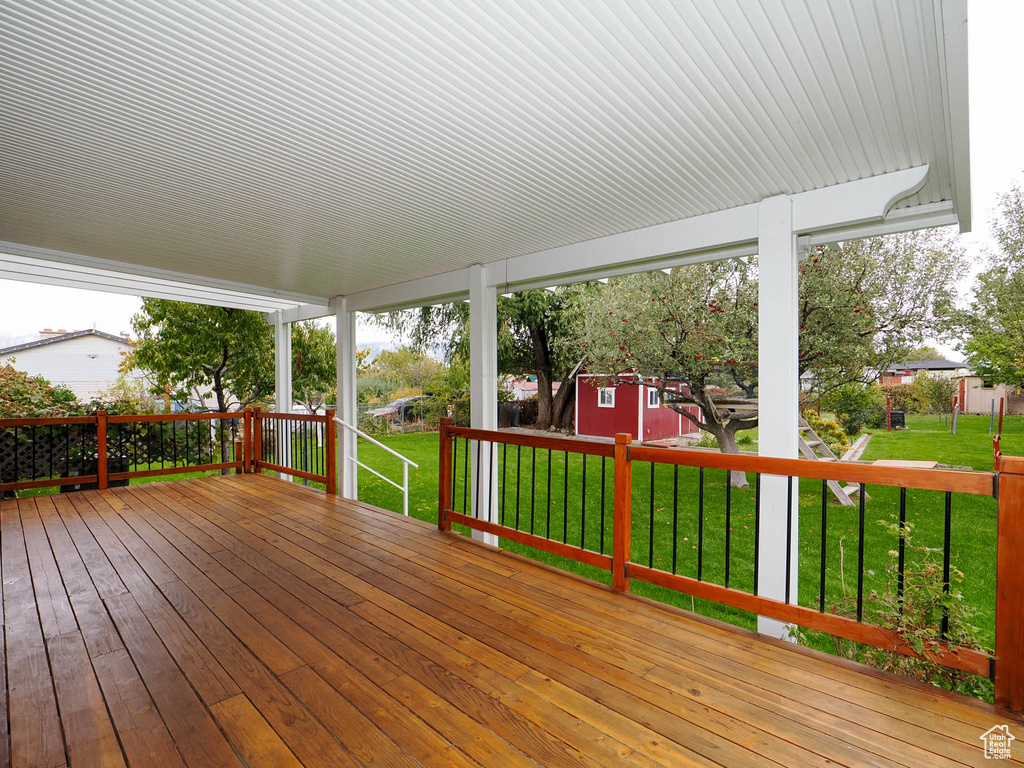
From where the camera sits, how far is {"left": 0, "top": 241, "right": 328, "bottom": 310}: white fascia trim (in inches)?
173

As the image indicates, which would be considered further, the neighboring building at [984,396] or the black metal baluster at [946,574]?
the neighboring building at [984,396]

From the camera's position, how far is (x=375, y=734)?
1.66 metres

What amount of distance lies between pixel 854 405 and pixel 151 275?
28.4ft

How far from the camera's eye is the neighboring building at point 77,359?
10.8 metres

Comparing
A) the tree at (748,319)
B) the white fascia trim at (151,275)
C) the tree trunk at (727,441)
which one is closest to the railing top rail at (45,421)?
the white fascia trim at (151,275)

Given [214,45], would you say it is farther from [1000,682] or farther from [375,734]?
[1000,682]

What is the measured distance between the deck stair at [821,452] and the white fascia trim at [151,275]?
22.5 feet

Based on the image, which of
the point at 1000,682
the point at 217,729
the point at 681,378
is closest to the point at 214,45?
the point at 217,729

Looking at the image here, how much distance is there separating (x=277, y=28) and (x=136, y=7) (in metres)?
0.42

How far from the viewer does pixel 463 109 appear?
226 cm

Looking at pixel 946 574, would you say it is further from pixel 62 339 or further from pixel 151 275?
pixel 62 339

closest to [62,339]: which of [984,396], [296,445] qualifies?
[296,445]

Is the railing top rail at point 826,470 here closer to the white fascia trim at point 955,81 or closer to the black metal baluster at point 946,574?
the black metal baluster at point 946,574

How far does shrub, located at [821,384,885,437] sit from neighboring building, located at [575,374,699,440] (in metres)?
4.05
